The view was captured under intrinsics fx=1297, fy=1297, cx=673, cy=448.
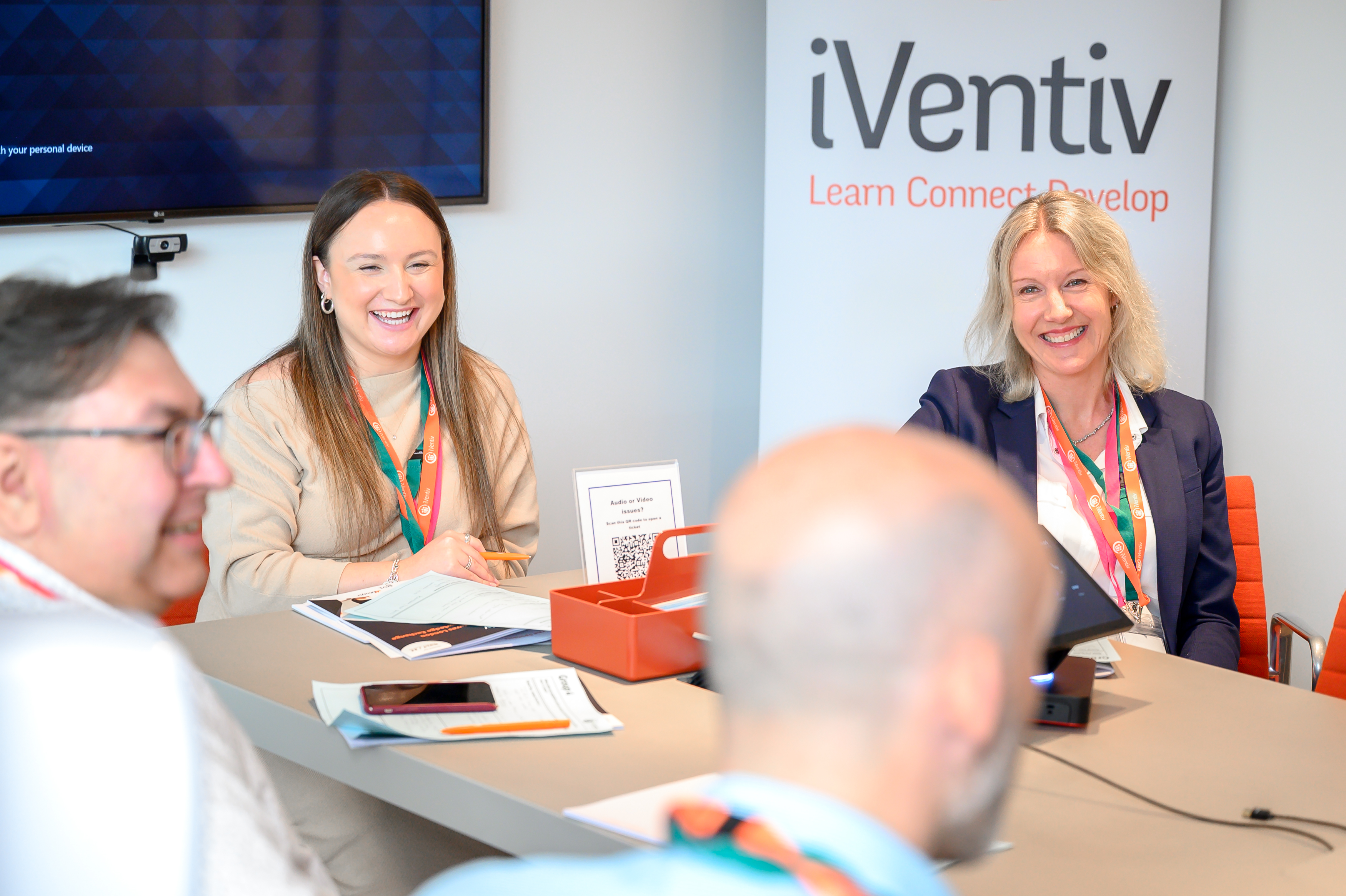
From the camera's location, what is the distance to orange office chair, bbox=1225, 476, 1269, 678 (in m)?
2.97

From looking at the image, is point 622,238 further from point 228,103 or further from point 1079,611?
point 1079,611

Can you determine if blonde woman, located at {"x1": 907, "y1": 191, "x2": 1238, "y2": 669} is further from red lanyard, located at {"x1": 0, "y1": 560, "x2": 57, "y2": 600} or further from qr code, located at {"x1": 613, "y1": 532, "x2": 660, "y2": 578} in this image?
red lanyard, located at {"x1": 0, "y1": 560, "x2": 57, "y2": 600}

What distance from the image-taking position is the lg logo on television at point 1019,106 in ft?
13.4

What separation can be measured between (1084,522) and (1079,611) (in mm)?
853

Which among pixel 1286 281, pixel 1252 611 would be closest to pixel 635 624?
pixel 1252 611

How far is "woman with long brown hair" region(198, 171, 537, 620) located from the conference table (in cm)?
45

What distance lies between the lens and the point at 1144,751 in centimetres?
172

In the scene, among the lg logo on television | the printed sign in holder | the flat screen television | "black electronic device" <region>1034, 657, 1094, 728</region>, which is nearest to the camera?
"black electronic device" <region>1034, 657, 1094, 728</region>

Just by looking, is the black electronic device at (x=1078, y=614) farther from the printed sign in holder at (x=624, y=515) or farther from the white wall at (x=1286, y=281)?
the white wall at (x=1286, y=281)

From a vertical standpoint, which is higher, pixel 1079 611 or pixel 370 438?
pixel 370 438

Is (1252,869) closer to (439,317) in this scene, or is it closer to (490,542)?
(490,542)

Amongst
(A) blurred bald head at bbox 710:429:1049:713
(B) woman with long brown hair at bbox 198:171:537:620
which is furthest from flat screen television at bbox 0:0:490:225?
(A) blurred bald head at bbox 710:429:1049:713

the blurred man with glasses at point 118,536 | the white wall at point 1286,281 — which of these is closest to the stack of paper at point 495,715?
the blurred man with glasses at point 118,536

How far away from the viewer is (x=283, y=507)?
262 cm
